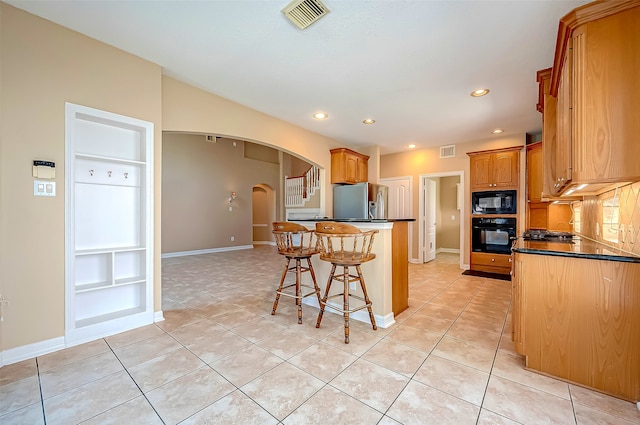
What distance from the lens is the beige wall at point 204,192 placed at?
22.5 ft

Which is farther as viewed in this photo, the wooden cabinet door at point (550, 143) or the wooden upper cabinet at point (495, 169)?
the wooden upper cabinet at point (495, 169)

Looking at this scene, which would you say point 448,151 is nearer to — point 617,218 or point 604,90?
point 617,218

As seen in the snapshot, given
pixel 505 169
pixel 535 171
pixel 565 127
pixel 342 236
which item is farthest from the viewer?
pixel 505 169

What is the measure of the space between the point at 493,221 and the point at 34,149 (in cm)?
624

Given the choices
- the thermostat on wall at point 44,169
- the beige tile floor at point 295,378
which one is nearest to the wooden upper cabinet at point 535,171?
the beige tile floor at point 295,378

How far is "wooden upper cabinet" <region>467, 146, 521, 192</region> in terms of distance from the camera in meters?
4.69

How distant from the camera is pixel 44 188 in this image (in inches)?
82.0

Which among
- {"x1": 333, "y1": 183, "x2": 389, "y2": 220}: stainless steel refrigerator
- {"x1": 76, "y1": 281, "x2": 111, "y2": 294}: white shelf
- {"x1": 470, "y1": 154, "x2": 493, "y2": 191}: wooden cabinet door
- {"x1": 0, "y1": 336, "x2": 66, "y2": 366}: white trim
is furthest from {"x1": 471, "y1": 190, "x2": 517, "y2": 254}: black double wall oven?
{"x1": 0, "y1": 336, "x2": 66, "y2": 366}: white trim

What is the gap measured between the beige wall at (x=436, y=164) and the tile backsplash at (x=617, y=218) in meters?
2.33

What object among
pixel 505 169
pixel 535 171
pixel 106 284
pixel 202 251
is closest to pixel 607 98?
pixel 535 171

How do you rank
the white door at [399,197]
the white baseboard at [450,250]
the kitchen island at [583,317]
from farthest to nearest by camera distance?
the white baseboard at [450,250]
the white door at [399,197]
the kitchen island at [583,317]

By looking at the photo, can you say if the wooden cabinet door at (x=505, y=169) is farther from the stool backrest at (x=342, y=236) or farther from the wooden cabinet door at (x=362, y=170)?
the stool backrest at (x=342, y=236)

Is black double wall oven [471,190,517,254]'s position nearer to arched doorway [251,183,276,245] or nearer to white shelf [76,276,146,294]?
white shelf [76,276,146,294]

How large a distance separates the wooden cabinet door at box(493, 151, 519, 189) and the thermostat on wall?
6141 mm
